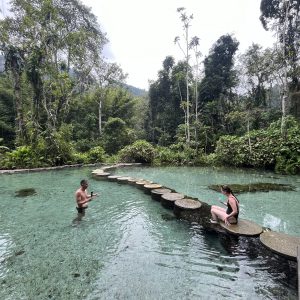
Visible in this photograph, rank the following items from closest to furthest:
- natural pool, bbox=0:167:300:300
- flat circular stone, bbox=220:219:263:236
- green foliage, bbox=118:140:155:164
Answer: natural pool, bbox=0:167:300:300
flat circular stone, bbox=220:219:263:236
green foliage, bbox=118:140:155:164

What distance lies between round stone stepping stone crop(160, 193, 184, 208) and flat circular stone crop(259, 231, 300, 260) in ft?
7.89

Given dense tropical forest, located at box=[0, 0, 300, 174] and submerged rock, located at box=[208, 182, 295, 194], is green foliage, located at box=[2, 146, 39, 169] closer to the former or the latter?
dense tropical forest, located at box=[0, 0, 300, 174]

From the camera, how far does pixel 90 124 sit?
22781 mm

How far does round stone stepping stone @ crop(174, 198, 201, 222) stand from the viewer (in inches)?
194

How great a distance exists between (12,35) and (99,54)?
740 centimetres

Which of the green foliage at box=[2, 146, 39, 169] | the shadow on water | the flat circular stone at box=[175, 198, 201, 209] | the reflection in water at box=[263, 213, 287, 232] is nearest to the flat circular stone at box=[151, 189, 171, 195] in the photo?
the flat circular stone at box=[175, 198, 201, 209]

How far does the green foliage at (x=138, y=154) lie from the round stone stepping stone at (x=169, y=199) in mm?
9901

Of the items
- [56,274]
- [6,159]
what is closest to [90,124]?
[6,159]

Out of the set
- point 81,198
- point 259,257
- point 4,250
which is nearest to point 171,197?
point 81,198

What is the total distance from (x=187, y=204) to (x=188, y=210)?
10.0 inches

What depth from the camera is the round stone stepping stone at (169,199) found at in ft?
19.0

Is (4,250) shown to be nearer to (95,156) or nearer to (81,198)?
(81,198)

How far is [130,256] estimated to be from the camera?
3559mm

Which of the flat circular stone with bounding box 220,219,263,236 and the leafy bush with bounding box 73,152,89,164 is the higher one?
the leafy bush with bounding box 73,152,89,164
